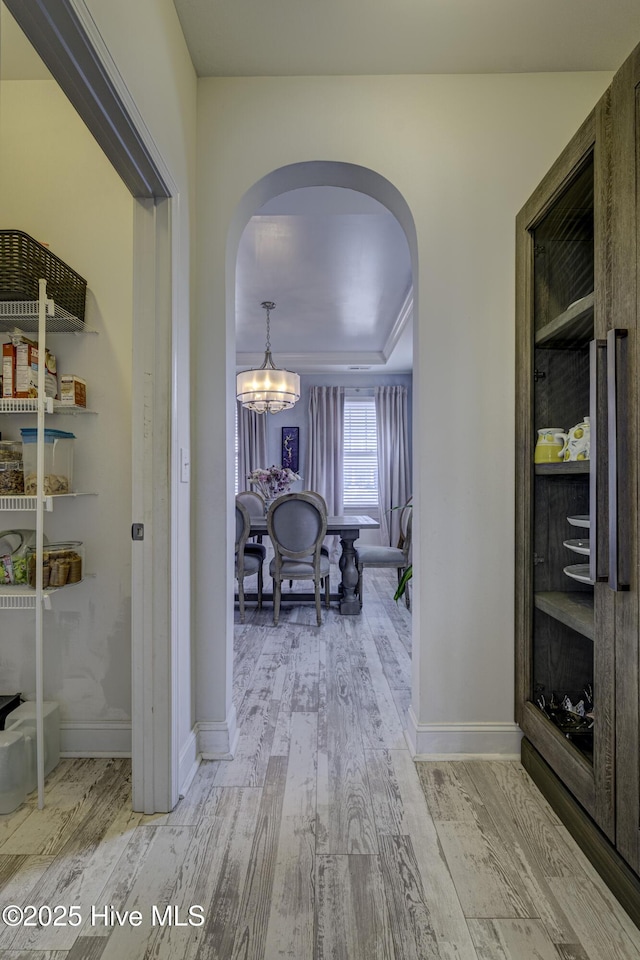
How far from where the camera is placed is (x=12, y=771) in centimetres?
173

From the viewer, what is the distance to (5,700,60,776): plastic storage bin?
75.7 inches

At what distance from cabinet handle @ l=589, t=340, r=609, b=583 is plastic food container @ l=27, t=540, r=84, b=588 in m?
1.72

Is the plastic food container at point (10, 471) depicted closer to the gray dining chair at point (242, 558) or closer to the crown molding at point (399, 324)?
the gray dining chair at point (242, 558)

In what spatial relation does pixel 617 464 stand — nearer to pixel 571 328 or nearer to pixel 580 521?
pixel 580 521

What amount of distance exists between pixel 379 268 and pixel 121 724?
3.61 m

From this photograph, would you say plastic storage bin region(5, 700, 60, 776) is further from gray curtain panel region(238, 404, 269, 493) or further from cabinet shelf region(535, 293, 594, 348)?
gray curtain panel region(238, 404, 269, 493)

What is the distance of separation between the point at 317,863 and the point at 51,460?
157 centimetres

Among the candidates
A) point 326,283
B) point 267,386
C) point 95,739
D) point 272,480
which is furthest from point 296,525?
point 95,739

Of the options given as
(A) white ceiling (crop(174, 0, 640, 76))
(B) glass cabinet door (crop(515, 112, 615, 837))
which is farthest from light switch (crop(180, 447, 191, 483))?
(A) white ceiling (crop(174, 0, 640, 76))

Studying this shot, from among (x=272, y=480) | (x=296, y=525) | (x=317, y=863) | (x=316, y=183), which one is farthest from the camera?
(x=272, y=480)

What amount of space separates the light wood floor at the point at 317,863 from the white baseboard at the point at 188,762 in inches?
1.5

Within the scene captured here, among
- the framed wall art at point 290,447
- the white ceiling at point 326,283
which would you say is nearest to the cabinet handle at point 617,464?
the white ceiling at point 326,283

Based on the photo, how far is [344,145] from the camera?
2113 millimetres

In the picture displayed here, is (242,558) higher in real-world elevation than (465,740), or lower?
higher
